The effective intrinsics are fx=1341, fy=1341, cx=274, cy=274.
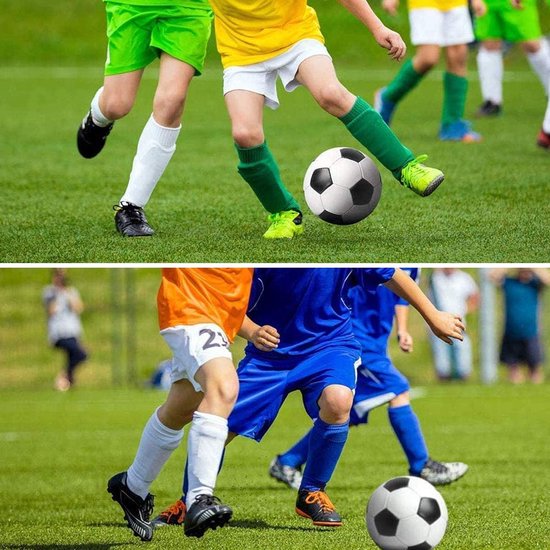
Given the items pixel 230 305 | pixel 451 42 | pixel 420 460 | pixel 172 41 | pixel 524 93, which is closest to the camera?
pixel 230 305

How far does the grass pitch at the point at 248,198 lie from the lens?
6445mm

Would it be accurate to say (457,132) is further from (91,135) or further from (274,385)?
(274,385)

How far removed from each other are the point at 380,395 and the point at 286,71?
1.88 metres

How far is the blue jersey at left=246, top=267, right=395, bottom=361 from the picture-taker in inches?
234

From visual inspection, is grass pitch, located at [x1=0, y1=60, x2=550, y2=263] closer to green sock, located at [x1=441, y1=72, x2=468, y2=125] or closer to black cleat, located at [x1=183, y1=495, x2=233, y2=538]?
green sock, located at [x1=441, y1=72, x2=468, y2=125]

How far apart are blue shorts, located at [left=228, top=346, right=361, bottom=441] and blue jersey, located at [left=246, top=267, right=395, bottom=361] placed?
0.05 m

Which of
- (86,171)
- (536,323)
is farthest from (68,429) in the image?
(536,323)

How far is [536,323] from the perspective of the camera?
16172 millimetres

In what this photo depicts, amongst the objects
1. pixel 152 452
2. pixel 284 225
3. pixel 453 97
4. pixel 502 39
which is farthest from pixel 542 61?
pixel 152 452

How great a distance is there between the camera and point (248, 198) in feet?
26.7

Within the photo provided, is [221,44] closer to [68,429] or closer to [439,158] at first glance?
[439,158]

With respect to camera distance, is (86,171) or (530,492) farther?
(86,171)

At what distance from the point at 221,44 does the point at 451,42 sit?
4.47 m

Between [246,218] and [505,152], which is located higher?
[246,218]
